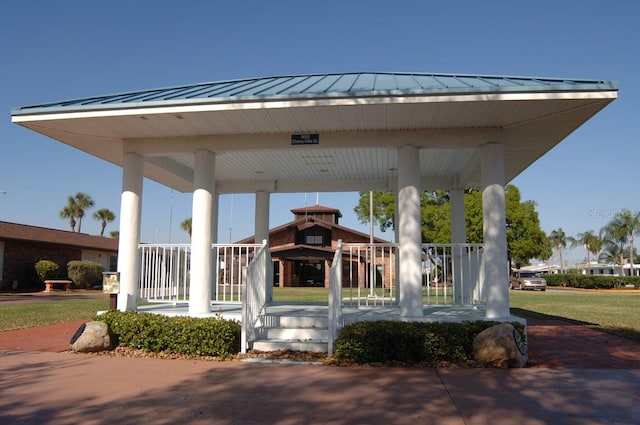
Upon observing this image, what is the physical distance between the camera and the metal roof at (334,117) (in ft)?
24.6

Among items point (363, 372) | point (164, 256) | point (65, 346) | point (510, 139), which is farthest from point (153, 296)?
point (510, 139)

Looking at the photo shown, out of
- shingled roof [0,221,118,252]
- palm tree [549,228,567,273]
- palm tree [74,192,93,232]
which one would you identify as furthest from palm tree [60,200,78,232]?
palm tree [549,228,567,273]

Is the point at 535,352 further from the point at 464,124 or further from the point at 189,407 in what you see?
the point at 189,407

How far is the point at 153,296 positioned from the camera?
→ 1051 centimetres

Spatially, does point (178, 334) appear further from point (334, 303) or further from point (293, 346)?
point (334, 303)

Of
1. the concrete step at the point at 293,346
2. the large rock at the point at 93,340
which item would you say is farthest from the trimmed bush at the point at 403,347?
the large rock at the point at 93,340

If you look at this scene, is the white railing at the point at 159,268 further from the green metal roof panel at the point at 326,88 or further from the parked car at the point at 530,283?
the parked car at the point at 530,283

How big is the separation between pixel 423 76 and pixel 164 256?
6.42 metres

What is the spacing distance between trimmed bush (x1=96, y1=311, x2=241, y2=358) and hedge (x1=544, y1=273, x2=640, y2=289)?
1827 inches

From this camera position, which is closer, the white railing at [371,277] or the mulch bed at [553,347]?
the mulch bed at [553,347]

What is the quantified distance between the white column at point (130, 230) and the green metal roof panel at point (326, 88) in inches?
57.9

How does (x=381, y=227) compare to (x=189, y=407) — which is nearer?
(x=189, y=407)

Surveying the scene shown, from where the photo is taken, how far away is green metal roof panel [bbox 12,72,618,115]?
7.39m

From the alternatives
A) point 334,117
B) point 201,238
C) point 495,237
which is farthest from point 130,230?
point 495,237
